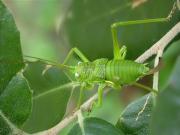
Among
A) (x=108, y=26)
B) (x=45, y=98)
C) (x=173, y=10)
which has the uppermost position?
(x=173, y=10)

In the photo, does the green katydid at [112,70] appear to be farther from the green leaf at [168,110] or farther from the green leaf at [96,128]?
the green leaf at [168,110]

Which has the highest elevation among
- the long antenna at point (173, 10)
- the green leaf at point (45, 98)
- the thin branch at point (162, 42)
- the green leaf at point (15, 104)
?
the long antenna at point (173, 10)

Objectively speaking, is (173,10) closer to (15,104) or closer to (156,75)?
(156,75)

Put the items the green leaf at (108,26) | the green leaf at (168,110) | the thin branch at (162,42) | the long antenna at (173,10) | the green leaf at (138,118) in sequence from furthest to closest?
the green leaf at (108,26)
the long antenna at (173,10)
the thin branch at (162,42)
the green leaf at (138,118)
the green leaf at (168,110)

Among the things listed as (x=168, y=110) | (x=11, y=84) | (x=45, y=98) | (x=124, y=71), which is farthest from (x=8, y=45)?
(x=168, y=110)

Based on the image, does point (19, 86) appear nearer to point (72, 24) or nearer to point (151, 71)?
point (151, 71)

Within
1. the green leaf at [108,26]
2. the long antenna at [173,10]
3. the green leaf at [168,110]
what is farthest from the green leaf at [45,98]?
the green leaf at [168,110]

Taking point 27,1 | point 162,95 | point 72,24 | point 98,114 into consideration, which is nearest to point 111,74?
point 72,24
